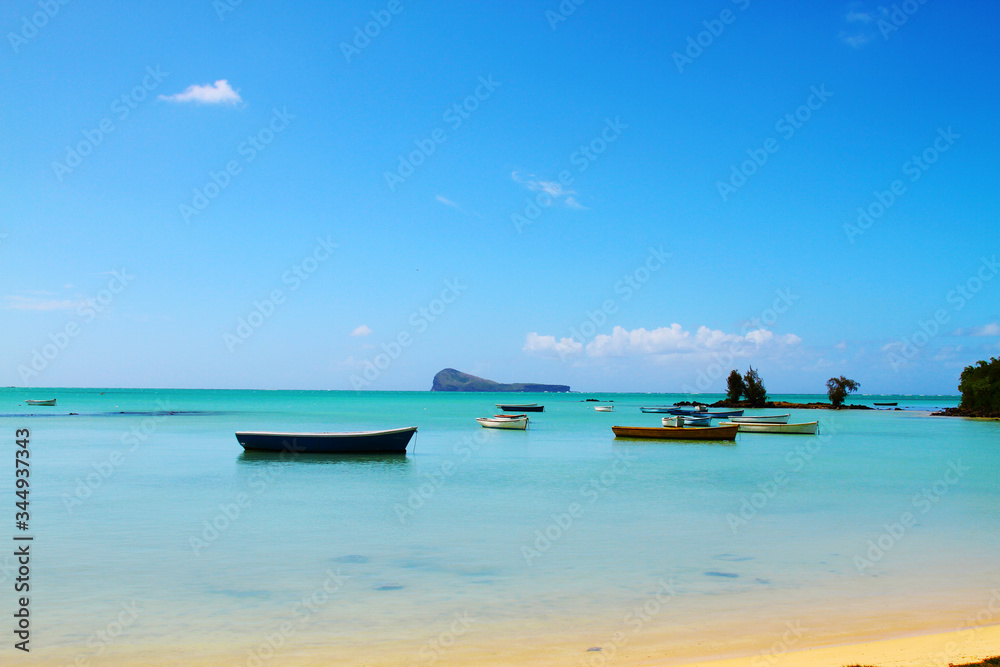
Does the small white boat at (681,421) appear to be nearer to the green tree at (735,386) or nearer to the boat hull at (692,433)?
the boat hull at (692,433)

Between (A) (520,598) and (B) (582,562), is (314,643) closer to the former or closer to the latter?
(A) (520,598)

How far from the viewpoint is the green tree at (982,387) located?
236 ft

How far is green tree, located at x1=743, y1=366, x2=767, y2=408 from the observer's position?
117 metres

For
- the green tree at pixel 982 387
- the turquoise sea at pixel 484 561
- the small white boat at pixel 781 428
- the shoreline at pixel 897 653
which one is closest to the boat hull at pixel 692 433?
the small white boat at pixel 781 428

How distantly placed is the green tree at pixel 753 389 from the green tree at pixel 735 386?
19.3 inches

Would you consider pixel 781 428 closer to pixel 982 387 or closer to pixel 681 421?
pixel 681 421

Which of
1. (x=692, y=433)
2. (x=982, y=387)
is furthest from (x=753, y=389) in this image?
(x=692, y=433)

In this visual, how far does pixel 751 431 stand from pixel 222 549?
152 feet

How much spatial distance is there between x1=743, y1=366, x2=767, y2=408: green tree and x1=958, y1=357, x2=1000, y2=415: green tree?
128 ft

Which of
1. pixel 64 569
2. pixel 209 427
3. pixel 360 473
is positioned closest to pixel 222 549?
pixel 64 569

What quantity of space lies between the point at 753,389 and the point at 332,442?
101 m

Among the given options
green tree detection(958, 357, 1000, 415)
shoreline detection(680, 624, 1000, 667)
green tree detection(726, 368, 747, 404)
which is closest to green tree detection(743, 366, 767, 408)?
green tree detection(726, 368, 747, 404)

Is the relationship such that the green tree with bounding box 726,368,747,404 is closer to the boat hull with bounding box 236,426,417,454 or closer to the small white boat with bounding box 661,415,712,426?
the small white boat with bounding box 661,415,712,426

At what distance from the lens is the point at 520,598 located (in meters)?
10.4
